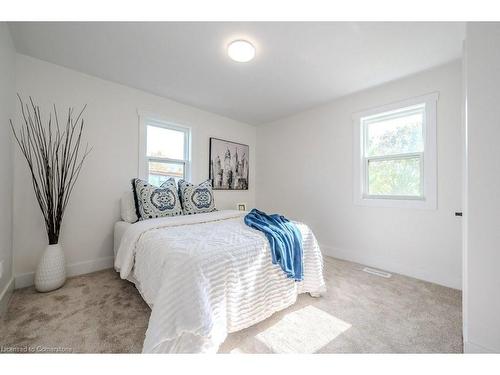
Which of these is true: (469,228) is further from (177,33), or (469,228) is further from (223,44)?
(177,33)

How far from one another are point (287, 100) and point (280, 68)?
825mm

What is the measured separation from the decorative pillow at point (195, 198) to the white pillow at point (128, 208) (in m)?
0.56

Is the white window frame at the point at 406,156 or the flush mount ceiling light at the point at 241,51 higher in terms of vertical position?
the flush mount ceiling light at the point at 241,51

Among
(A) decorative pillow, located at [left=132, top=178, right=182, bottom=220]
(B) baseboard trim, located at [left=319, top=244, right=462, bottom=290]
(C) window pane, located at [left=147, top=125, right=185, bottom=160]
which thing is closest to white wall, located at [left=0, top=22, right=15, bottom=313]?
(A) decorative pillow, located at [left=132, top=178, right=182, bottom=220]

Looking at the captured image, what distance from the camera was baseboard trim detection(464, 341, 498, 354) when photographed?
1.10 m

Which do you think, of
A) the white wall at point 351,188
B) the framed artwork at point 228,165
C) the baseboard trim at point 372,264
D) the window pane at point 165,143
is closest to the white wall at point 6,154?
the window pane at point 165,143

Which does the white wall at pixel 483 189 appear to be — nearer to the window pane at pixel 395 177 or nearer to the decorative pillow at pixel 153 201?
the window pane at pixel 395 177

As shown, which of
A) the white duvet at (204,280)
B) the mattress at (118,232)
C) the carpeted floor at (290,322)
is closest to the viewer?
the white duvet at (204,280)

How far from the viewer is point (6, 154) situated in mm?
1748

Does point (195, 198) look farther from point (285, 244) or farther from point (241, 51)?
point (241, 51)

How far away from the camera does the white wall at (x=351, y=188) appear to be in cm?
211

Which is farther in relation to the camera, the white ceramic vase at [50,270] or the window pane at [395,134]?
the window pane at [395,134]

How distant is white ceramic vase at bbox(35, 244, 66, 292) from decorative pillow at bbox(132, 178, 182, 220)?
765mm

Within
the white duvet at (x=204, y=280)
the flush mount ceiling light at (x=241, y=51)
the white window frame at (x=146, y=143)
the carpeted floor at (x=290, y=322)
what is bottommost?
the carpeted floor at (x=290, y=322)
